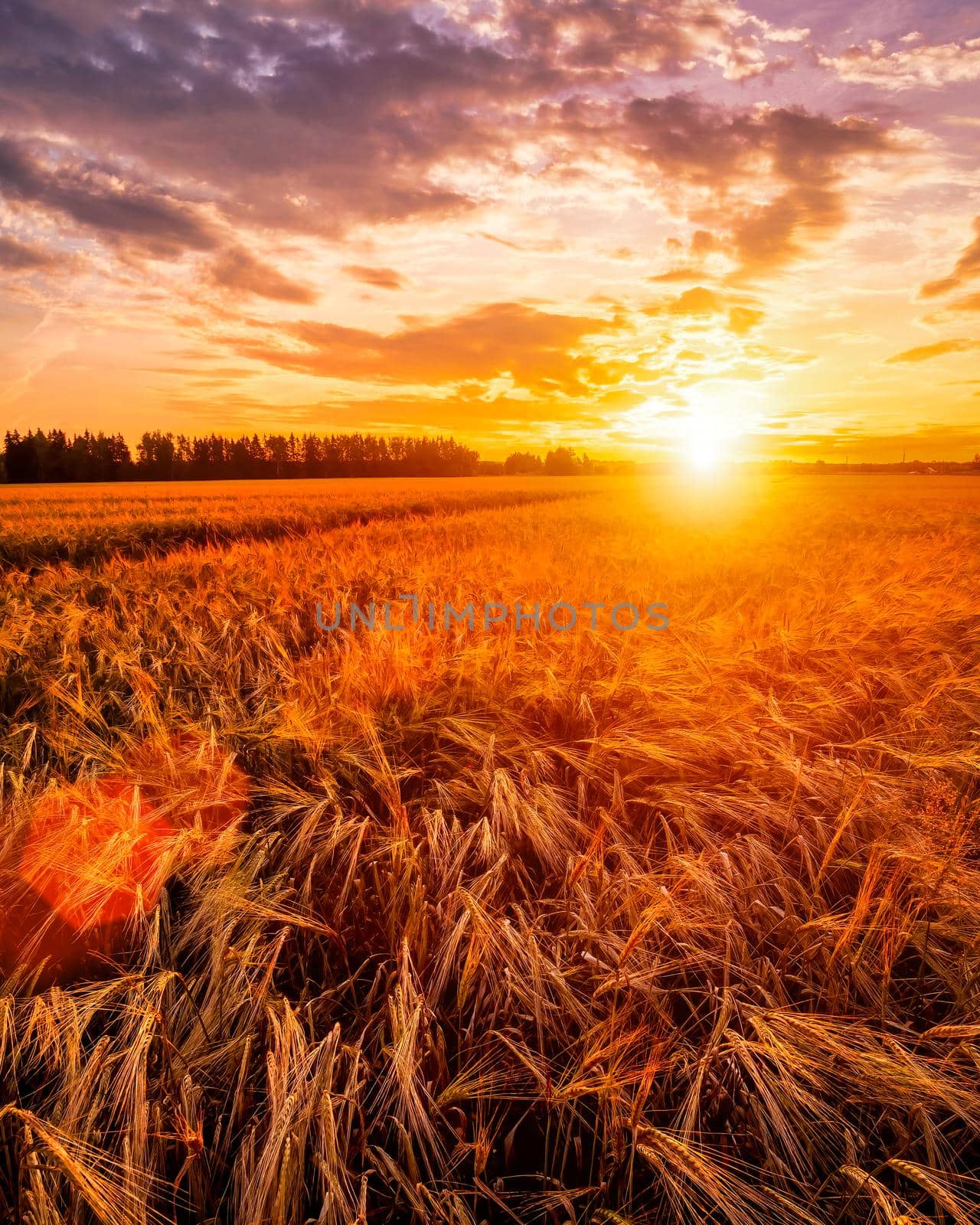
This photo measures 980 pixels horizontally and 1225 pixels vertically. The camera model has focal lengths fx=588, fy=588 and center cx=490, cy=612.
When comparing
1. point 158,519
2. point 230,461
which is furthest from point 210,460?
point 158,519

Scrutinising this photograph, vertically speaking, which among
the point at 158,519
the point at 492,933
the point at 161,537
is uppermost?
the point at 158,519

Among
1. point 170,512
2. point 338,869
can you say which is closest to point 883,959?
point 338,869

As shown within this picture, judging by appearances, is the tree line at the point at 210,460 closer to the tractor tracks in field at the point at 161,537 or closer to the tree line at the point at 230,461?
the tree line at the point at 230,461

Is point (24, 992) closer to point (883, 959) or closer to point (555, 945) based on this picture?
point (555, 945)

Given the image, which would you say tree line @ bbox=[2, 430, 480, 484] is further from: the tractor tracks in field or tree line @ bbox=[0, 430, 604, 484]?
the tractor tracks in field

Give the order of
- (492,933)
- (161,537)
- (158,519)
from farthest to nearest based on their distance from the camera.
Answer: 1. (158,519)
2. (161,537)
3. (492,933)

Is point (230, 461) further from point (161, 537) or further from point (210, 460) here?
point (161, 537)

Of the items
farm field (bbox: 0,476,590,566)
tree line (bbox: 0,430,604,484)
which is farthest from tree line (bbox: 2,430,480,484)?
farm field (bbox: 0,476,590,566)

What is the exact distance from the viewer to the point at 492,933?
1468 mm

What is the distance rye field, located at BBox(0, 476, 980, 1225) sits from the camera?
1.12 m

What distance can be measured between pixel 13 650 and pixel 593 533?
9074 millimetres

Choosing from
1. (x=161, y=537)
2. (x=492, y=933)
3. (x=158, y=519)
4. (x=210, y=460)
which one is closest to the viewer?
(x=492, y=933)

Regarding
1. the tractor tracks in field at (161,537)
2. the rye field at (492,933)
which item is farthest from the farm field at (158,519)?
the rye field at (492,933)

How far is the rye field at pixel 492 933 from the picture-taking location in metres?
A: 1.12
